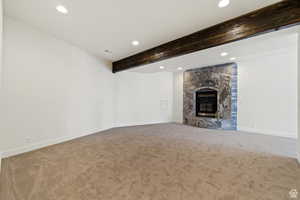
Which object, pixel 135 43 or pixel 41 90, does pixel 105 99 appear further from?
pixel 135 43

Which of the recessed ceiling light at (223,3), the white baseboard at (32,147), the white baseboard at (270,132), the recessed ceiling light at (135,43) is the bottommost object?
the white baseboard at (270,132)

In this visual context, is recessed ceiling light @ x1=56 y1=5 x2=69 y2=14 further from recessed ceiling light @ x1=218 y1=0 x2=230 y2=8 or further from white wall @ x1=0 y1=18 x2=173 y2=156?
recessed ceiling light @ x1=218 y1=0 x2=230 y2=8

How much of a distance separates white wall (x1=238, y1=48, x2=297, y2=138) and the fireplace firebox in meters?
0.92

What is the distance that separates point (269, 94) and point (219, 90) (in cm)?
162

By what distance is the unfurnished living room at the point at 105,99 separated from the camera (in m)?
1.71

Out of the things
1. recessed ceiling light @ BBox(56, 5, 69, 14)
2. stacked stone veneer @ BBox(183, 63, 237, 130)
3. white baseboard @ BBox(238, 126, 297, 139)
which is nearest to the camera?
recessed ceiling light @ BBox(56, 5, 69, 14)

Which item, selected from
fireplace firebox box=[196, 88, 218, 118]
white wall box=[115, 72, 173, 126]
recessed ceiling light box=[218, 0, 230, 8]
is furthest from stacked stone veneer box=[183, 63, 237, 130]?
recessed ceiling light box=[218, 0, 230, 8]

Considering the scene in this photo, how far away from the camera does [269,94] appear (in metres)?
4.46

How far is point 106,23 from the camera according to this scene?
2.59 metres

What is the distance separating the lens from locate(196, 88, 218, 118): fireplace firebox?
558 cm

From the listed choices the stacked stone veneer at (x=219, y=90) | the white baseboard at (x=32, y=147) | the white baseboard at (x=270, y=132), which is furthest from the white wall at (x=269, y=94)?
the white baseboard at (x=32, y=147)

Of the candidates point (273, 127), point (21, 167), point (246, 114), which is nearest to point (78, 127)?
point (21, 167)

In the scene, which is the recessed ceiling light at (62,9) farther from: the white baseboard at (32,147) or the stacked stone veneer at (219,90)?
the stacked stone veneer at (219,90)

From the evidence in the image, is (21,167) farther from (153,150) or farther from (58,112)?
(153,150)
